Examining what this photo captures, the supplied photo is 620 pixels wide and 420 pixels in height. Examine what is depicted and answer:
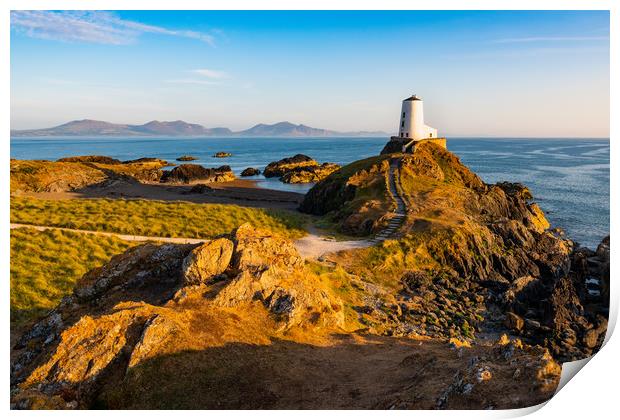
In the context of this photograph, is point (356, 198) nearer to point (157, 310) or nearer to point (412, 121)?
point (412, 121)

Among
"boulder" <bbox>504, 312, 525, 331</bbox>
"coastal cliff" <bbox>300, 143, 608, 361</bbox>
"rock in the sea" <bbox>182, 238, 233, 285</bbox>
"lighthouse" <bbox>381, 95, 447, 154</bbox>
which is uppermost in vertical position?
"lighthouse" <bbox>381, 95, 447, 154</bbox>

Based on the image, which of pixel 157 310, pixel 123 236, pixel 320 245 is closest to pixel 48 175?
pixel 123 236

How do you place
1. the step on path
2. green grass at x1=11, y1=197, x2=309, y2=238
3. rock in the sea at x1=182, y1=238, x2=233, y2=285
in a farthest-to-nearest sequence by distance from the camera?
the step on path
green grass at x1=11, y1=197, x2=309, y2=238
rock in the sea at x1=182, y1=238, x2=233, y2=285

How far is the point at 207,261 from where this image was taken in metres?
15.6

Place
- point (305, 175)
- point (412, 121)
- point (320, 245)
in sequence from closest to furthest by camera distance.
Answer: point (320, 245) → point (412, 121) → point (305, 175)

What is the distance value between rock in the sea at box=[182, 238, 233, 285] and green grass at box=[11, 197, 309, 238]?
17.6 m

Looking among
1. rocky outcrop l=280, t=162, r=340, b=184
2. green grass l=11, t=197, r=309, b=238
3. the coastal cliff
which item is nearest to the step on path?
the coastal cliff

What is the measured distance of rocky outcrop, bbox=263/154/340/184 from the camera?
277 feet

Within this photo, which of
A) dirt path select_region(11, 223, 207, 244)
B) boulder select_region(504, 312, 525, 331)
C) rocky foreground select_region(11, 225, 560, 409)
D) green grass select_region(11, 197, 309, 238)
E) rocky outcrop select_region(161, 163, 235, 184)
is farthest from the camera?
rocky outcrop select_region(161, 163, 235, 184)

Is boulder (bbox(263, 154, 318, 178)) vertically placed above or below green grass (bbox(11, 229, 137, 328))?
above

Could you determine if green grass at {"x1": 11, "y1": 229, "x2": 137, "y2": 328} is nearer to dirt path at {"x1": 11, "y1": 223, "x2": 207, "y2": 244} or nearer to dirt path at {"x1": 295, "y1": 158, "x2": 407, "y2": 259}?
dirt path at {"x1": 11, "y1": 223, "x2": 207, "y2": 244}

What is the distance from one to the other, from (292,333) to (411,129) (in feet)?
147
